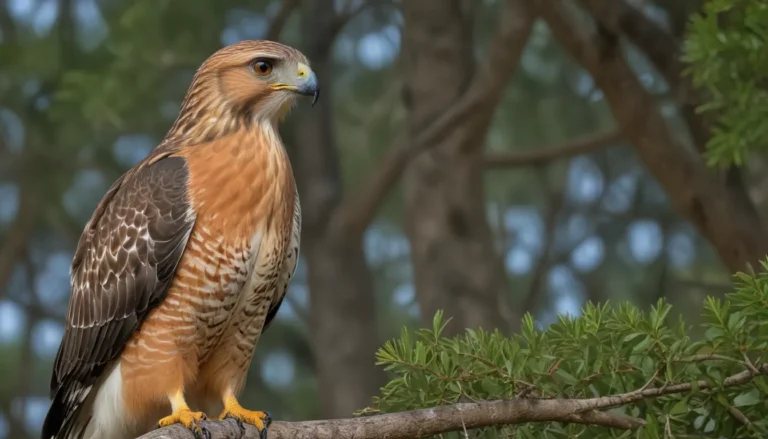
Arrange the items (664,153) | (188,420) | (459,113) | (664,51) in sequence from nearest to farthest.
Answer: (188,420)
(664,153)
(664,51)
(459,113)

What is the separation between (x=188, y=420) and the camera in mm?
1881

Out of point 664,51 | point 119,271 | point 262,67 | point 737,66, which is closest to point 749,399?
point 737,66

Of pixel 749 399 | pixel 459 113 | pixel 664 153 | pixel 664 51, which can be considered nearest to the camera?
pixel 749 399

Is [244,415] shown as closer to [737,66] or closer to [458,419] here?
[458,419]

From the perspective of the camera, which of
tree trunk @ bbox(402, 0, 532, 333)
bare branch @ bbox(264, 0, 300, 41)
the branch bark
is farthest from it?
bare branch @ bbox(264, 0, 300, 41)

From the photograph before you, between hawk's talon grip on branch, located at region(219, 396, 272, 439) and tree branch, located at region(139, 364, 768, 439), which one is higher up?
hawk's talon grip on branch, located at region(219, 396, 272, 439)

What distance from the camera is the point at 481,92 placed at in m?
3.61

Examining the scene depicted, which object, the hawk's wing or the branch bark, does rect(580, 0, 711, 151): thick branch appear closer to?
the branch bark

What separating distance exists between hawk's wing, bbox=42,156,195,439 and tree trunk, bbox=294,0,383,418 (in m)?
2.13

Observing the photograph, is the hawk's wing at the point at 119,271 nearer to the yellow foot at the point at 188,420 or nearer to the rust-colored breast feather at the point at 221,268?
the rust-colored breast feather at the point at 221,268

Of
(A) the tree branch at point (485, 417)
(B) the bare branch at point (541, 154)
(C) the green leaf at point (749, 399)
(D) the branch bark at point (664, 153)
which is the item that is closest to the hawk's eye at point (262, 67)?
(A) the tree branch at point (485, 417)

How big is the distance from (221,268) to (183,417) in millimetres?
291

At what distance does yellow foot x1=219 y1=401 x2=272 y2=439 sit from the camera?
1.85 meters

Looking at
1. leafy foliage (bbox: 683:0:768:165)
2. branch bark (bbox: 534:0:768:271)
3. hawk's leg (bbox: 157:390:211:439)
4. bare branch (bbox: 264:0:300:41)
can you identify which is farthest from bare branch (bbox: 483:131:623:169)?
hawk's leg (bbox: 157:390:211:439)
